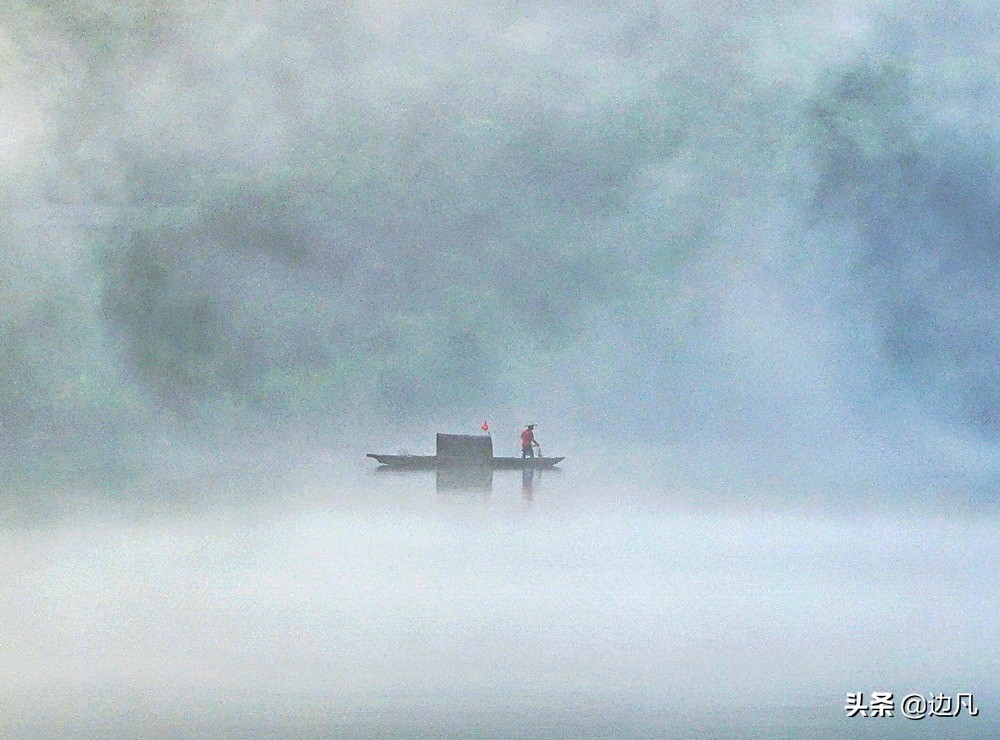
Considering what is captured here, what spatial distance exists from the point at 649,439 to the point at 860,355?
8.27 ft

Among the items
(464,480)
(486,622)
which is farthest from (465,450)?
(486,622)

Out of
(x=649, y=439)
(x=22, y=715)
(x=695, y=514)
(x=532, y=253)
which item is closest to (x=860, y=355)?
(x=649, y=439)

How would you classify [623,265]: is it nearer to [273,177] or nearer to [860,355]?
[860,355]

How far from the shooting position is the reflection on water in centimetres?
515

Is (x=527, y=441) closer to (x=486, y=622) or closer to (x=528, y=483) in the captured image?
(x=528, y=483)

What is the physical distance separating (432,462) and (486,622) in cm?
774

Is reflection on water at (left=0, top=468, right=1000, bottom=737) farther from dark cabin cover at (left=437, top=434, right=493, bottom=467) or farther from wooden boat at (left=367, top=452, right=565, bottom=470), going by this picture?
wooden boat at (left=367, top=452, right=565, bottom=470)

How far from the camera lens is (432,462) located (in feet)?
46.1

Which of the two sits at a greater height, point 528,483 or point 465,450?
point 465,450

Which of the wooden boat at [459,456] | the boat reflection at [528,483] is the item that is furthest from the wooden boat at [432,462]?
the boat reflection at [528,483]

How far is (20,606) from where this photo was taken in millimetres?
6664

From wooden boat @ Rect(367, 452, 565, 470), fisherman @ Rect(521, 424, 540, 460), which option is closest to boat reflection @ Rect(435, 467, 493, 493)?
wooden boat @ Rect(367, 452, 565, 470)

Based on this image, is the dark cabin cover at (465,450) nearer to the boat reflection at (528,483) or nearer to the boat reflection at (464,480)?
the boat reflection at (464,480)

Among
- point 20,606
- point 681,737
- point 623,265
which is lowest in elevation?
point 681,737
